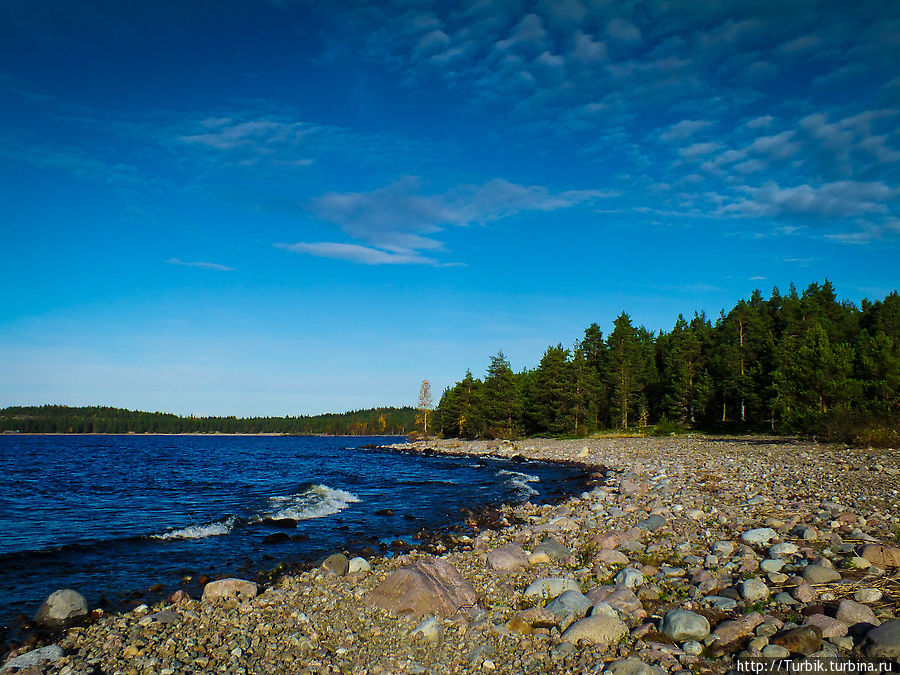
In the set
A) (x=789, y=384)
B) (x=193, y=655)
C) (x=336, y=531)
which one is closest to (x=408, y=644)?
(x=193, y=655)

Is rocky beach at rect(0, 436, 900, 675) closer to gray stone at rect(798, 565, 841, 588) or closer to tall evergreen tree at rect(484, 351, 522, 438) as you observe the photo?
gray stone at rect(798, 565, 841, 588)

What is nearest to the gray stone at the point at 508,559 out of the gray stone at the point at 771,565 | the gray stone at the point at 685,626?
the gray stone at the point at 685,626

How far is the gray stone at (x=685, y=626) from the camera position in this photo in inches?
243

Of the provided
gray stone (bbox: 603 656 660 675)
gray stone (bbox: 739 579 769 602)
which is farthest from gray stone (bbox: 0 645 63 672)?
gray stone (bbox: 739 579 769 602)

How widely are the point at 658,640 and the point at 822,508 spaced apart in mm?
8689

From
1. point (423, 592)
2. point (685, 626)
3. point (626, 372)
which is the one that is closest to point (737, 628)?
point (685, 626)

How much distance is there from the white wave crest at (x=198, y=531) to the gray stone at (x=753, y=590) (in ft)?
49.3

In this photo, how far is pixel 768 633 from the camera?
233 inches

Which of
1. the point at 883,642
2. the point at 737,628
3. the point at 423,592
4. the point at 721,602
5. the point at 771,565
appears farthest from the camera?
the point at 771,565

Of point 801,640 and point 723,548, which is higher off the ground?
point 801,640

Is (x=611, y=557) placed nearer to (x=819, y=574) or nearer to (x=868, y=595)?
(x=819, y=574)

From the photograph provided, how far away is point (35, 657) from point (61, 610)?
7.92 feet

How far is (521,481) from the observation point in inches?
1196

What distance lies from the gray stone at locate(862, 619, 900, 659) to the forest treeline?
109 feet
